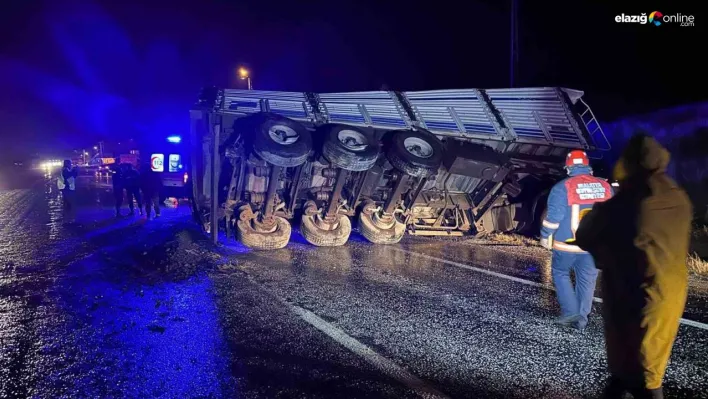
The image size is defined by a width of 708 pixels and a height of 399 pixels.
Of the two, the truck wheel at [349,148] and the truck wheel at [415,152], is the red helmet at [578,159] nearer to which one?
the truck wheel at [415,152]

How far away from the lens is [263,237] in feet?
20.2

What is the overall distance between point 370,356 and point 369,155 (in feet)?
11.2

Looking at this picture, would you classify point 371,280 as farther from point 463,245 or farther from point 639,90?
point 639,90

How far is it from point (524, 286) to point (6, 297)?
17.9ft

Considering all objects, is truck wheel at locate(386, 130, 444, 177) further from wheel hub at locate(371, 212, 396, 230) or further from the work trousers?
the work trousers

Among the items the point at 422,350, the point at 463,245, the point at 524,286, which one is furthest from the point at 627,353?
the point at 463,245

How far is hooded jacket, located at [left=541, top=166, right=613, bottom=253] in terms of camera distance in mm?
3428

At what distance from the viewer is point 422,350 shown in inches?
119

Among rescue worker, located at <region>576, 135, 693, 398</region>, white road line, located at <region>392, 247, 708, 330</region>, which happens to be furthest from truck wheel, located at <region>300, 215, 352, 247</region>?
rescue worker, located at <region>576, 135, 693, 398</region>

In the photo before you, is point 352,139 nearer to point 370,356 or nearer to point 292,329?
point 292,329

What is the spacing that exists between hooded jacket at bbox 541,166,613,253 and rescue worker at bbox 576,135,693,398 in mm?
1601

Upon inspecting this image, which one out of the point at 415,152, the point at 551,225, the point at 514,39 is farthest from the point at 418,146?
the point at 514,39

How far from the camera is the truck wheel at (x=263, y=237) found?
6.11 meters

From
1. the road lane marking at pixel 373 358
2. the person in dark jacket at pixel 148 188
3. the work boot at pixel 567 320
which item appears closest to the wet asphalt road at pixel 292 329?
the road lane marking at pixel 373 358
